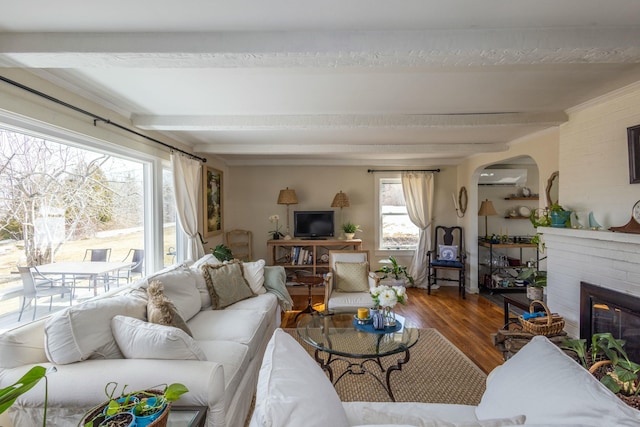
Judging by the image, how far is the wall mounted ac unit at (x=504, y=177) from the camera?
520cm

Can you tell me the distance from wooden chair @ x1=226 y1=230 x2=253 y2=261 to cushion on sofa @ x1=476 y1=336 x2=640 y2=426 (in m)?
4.48

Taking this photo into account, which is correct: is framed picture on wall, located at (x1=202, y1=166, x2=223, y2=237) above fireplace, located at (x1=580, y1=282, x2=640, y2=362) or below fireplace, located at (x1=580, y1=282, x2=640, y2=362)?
above

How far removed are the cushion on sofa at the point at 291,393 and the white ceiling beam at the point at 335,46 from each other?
55.6 inches

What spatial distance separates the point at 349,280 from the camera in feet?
12.4

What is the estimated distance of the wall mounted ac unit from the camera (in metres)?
5.20

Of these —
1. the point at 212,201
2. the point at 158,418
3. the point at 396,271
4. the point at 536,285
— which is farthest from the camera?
the point at 212,201

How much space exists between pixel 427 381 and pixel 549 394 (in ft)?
5.26

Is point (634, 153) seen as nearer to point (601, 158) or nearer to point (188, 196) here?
point (601, 158)

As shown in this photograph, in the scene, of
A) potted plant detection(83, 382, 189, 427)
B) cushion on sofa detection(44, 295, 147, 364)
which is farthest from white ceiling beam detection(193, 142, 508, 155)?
potted plant detection(83, 382, 189, 427)

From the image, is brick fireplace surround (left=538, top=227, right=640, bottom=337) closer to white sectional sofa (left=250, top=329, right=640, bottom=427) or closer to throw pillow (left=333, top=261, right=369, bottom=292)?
white sectional sofa (left=250, top=329, right=640, bottom=427)

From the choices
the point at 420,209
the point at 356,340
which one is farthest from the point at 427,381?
→ the point at 420,209

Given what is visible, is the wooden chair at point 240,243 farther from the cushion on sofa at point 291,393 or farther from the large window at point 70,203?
the cushion on sofa at point 291,393

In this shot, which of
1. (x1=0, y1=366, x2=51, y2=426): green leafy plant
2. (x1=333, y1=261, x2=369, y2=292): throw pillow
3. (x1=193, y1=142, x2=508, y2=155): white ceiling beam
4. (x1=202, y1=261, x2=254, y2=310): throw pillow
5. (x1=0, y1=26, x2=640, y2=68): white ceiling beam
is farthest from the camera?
(x1=193, y1=142, x2=508, y2=155): white ceiling beam

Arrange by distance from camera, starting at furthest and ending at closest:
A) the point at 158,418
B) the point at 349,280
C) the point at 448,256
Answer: the point at 448,256
the point at 349,280
the point at 158,418
